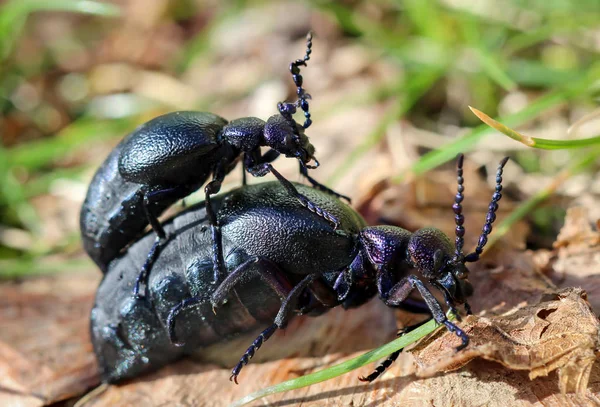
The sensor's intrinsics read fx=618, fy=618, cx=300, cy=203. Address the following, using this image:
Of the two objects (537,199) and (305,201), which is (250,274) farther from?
(537,199)

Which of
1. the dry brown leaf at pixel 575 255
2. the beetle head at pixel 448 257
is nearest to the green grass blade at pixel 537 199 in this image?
the dry brown leaf at pixel 575 255

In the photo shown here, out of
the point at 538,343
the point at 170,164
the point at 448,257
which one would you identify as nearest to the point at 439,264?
the point at 448,257

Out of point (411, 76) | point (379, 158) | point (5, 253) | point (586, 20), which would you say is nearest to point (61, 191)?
point (5, 253)

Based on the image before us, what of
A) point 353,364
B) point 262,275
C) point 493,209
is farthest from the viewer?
point 262,275

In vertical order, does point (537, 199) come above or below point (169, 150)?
below

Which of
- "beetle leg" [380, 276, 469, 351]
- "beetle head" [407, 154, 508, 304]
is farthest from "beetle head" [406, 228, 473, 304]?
"beetle leg" [380, 276, 469, 351]

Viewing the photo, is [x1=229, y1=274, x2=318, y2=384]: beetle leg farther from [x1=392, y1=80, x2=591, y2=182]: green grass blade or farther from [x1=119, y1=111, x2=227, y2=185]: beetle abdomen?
[x1=392, y1=80, x2=591, y2=182]: green grass blade
